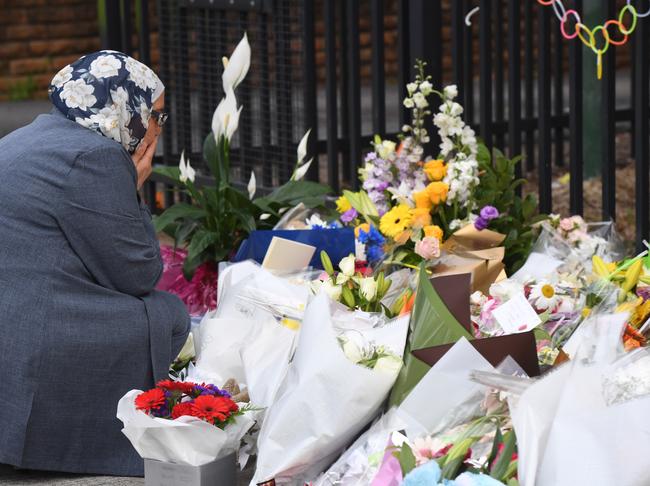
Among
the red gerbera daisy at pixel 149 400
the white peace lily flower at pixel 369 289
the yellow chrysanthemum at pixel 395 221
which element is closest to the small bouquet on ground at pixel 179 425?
the red gerbera daisy at pixel 149 400

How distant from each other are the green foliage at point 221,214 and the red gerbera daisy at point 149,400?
1.44 metres

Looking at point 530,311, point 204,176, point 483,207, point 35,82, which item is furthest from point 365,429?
point 35,82

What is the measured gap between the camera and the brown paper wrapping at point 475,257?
363 centimetres

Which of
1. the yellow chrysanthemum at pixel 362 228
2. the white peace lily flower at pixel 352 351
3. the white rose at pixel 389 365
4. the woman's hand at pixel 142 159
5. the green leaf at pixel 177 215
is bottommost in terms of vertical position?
the white rose at pixel 389 365

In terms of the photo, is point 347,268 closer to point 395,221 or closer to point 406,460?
point 395,221

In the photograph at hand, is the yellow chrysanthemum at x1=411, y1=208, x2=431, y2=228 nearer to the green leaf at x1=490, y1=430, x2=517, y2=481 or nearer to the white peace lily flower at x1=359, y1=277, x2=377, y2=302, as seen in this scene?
the white peace lily flower at x1=359, y1=277, x2=377, y2=302

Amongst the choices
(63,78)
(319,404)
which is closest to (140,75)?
(63,78)

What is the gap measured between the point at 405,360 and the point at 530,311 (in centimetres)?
49

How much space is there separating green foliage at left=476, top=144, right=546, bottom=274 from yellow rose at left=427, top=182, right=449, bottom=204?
18 cm

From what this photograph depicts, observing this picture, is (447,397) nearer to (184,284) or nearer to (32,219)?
(32,219)

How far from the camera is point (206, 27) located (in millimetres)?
5883

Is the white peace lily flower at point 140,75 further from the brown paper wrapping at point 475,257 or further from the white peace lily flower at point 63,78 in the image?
the brown paper wrapping at point 475,257

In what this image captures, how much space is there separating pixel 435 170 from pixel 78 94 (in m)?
1.21

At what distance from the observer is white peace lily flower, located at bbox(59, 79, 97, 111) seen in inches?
132
